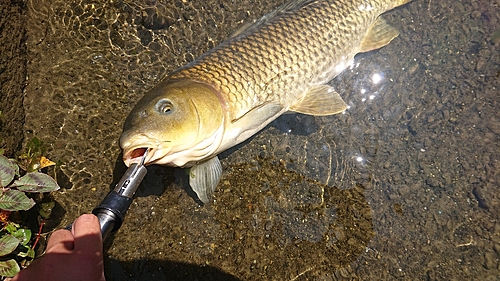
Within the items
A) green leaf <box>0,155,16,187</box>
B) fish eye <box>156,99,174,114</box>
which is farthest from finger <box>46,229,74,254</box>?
fish eye <box>156,99,174,114</box>

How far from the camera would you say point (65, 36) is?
11.9 feet

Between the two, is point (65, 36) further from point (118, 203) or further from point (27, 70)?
point (118, 203)

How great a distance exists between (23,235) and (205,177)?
1.43m

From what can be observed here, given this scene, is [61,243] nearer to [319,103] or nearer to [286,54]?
[286,54]

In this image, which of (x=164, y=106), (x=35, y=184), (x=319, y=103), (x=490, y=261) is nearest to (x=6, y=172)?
(x=35, y=184)

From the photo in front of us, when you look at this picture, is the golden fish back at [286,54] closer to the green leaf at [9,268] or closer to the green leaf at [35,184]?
the green leaf at [35,184]

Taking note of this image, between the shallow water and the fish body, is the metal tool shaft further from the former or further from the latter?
the shallow water

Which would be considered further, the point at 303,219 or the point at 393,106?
the point at 393,106

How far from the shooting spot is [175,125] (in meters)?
2.51

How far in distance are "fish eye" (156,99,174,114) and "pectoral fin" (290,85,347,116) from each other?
1255mm

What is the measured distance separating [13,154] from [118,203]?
1549 millimetres

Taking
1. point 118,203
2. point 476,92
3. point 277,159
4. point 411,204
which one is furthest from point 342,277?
point 476,92

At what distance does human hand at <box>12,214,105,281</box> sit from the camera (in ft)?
6.44

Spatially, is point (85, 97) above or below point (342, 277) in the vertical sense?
above
